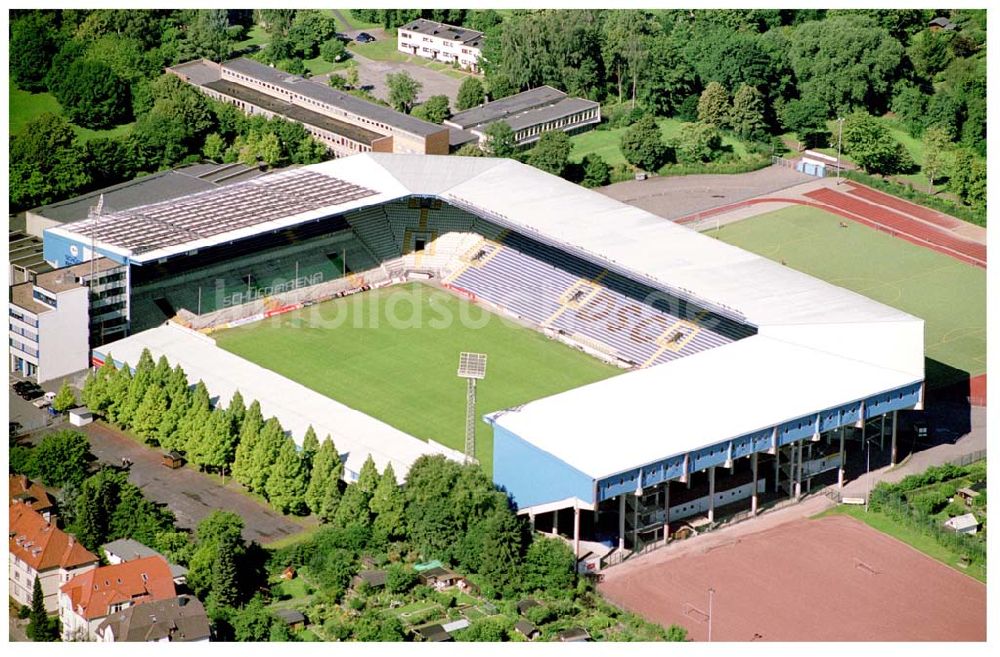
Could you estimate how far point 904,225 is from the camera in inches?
5044

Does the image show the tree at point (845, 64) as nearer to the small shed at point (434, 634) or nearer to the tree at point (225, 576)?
the small shed at point (434, 634)

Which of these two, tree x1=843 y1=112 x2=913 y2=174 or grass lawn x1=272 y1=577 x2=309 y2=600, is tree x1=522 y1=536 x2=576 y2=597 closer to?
grass lawn x1=272 y1=577 x2=309 y2=600

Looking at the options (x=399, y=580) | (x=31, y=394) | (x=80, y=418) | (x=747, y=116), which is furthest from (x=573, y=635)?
(x=747, y=116)

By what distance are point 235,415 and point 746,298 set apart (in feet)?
88.1

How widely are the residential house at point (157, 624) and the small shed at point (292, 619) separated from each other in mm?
3575

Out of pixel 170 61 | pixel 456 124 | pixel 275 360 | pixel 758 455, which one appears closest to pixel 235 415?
pixel 275 360

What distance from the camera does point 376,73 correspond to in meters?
153

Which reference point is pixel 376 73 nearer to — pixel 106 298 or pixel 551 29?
pixel 551 29

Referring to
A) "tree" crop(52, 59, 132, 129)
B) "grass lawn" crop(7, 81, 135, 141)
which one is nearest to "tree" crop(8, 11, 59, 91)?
"grass lawn" crop(7, 81, 135, 141)

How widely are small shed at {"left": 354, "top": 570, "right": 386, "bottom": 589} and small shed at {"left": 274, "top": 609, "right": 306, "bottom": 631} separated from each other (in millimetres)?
3828

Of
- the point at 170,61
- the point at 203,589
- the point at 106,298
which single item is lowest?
the point at 203,589

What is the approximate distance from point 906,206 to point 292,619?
66.5 meters

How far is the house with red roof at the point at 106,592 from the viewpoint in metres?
76.7

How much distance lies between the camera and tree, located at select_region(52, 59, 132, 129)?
140 meters
